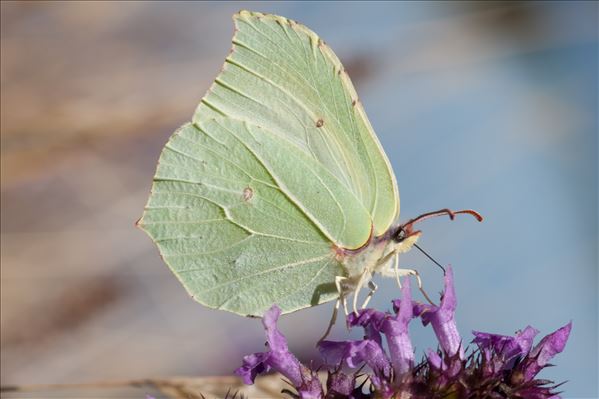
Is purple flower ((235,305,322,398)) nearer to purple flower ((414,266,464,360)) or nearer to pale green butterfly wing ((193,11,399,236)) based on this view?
purple flower ((414,266,464,360))

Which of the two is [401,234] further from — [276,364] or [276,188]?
[276,364]

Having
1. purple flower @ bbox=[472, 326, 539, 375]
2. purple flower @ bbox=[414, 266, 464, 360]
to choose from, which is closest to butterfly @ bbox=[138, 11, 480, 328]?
purple flower @ bbox=[414, 266, 464, 360]

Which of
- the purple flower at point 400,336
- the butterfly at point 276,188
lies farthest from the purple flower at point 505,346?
the butterfly at point 276,188

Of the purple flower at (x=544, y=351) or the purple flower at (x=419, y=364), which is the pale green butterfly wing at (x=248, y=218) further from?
the purple flower at (x=544, y=351)

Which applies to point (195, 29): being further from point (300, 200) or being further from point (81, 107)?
point (300, 200)

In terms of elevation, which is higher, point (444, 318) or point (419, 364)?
point (444, 318)

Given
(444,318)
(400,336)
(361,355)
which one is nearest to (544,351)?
(444,318)
